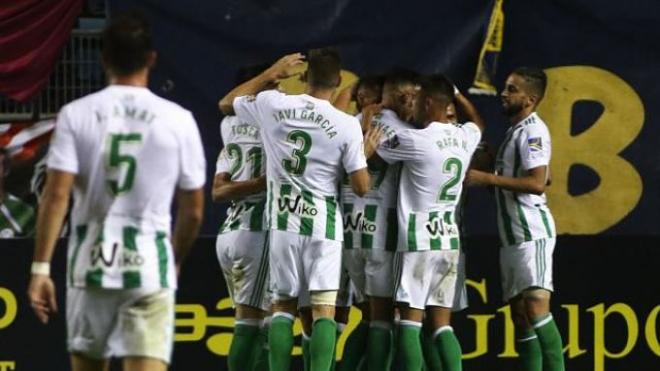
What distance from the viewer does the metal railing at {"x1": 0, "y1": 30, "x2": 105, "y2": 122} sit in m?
11.3

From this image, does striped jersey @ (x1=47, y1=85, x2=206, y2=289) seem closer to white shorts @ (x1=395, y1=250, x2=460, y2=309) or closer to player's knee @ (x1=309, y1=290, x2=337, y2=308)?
player's knee @ (x1=309, y1=290, x2=337, y2=308)

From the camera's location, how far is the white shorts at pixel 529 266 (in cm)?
1029

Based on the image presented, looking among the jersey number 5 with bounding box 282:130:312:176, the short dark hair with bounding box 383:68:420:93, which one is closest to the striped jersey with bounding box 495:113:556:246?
the short dark hair with bounding box 383:68:420:93

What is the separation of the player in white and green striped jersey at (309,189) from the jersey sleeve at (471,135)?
93 centimetres

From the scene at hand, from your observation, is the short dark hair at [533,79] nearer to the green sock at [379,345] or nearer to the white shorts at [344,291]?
the white shorts at [344,291]

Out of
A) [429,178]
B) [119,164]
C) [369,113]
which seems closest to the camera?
[119,164]

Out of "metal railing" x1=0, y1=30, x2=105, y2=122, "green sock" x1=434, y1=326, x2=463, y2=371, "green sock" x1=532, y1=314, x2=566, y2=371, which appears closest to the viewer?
"green sock" x1=434, y1=326, x2=463, y2=371

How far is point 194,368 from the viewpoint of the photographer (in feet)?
36.7

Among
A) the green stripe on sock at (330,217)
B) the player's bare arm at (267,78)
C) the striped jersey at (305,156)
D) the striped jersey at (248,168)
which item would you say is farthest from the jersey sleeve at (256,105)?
the green stripe on sock at (330,217)

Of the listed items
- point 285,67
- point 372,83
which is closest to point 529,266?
point 372,83

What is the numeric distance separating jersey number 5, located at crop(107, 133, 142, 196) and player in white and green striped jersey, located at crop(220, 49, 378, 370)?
2.62 metres

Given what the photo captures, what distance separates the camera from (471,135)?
988 centimetres

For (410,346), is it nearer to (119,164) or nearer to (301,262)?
(301,262)

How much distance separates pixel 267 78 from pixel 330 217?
872 millimetres
